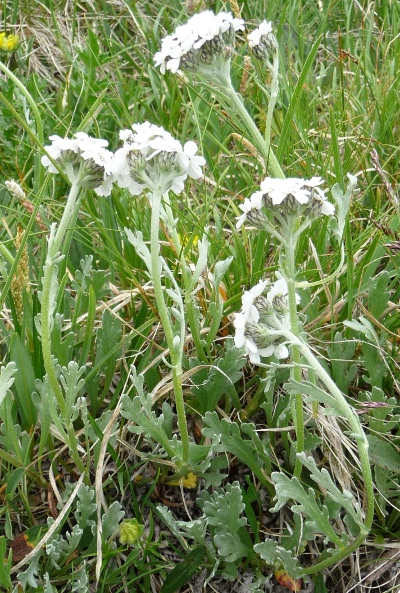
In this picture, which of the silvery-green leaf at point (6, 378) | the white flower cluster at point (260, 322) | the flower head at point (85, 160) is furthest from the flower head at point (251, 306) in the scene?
the silvery-green leaf at point (6, 378)

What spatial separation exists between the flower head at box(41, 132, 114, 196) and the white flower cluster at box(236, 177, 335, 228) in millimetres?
327

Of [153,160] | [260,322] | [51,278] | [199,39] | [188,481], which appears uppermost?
[199,39]

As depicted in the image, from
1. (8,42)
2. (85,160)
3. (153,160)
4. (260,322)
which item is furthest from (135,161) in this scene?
(8,42)

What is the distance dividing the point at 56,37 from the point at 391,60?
165 cm

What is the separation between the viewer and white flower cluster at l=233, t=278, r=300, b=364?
140 centimetres

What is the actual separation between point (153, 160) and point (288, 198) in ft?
0.97

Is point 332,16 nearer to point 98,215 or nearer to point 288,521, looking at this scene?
point 98,215

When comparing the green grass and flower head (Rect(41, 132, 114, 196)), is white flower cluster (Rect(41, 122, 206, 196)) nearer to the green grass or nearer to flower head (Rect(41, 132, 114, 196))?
flower head (Rect(41, 132, 114, 196))

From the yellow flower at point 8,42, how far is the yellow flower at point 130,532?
257 centimetres

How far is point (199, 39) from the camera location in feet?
5.35

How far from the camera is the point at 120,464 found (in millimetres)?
1926

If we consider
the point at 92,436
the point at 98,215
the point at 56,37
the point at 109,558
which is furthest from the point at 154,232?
the point at 56,37

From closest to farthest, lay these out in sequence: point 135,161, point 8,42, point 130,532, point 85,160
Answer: point 135,161, point 85,160, point 130,532, point 8,42

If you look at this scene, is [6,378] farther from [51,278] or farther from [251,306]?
[251,306]
